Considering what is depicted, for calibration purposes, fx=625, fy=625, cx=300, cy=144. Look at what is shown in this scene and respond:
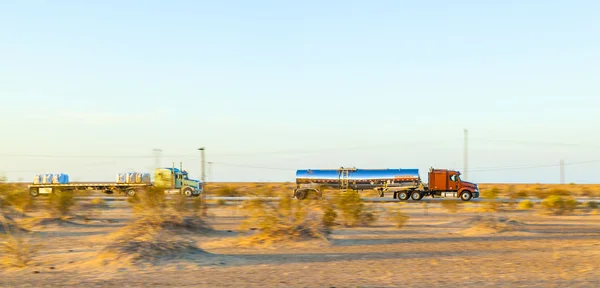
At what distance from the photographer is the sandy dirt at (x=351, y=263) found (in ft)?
40.5

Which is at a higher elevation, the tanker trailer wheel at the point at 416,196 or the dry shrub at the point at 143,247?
the dry shrub at the point at 143,247

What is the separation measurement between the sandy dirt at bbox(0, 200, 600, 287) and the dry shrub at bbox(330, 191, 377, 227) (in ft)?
8.27

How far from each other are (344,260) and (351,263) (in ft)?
1.65

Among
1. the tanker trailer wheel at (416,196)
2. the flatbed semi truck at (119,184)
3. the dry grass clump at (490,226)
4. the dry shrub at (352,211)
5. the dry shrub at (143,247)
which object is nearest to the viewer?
the dry shrub at (143,247)

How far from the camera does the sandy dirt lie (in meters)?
12.4

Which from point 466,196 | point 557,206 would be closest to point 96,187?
point 466,196

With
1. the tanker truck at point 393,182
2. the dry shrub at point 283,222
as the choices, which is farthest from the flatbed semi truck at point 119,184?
the dry shrub at point 283,222

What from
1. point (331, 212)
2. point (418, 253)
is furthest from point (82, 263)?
point (331, 212)

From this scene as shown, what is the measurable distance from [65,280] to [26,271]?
1.52 metres

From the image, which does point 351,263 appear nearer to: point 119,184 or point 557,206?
point 557,206

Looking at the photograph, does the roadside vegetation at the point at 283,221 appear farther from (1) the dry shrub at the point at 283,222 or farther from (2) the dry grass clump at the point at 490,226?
(2) the dry grass clump at the point at 490,226

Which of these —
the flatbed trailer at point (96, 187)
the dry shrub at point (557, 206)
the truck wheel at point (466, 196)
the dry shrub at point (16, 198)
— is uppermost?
the dry shrub at point (16, 198)

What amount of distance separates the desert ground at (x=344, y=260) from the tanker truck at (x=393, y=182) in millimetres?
30842

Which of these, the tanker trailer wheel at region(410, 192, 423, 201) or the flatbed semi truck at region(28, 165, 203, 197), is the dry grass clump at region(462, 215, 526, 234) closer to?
the tanker trailer wheel at region(410, 192, 423, 201)
